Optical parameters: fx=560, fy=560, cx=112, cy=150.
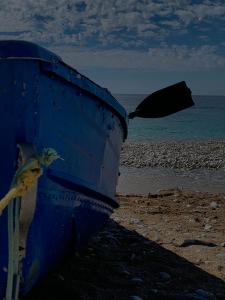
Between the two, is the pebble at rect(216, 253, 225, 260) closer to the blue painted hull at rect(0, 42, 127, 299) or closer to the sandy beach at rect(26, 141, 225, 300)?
the sandy beach at rect(26, 141, 225, 300)

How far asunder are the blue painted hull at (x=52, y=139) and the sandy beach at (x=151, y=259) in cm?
52

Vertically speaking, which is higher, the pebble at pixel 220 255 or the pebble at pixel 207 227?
the pebble at pixel 207 227

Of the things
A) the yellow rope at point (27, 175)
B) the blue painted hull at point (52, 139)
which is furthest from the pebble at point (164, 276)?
the yellow rope at point (27, 175)

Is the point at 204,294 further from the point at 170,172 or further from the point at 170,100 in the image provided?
the point at 170,172

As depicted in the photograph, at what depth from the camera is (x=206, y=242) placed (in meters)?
8.38

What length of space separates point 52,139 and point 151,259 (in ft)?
10.5

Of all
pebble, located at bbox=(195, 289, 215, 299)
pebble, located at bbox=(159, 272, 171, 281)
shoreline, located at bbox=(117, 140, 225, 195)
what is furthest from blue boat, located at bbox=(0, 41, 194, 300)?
shoreline, located at bbox=(117, 140, 225, 195)

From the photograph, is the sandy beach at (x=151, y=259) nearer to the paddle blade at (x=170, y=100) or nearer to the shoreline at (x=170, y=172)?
the paddle blade at (x=170, y=100)

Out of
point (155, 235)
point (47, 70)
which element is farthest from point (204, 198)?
point (47, 70)

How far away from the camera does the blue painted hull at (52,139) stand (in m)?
4.32

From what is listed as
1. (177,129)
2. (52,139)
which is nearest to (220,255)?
(52,139)

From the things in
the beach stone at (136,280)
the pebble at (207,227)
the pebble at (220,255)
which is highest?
the pebble at (207,227)

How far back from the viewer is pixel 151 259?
7.33m

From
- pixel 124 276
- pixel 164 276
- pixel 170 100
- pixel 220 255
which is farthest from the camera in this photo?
pixel 220 255
